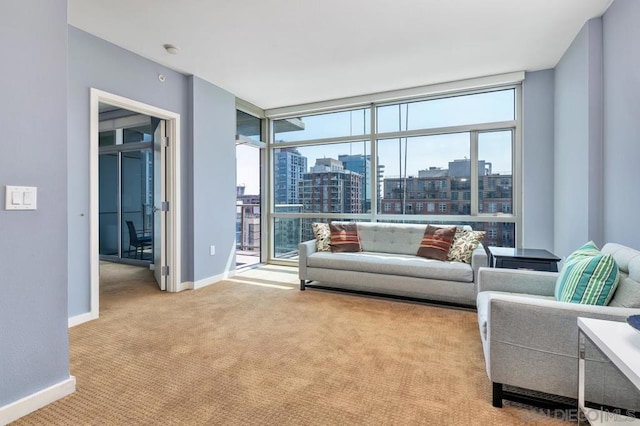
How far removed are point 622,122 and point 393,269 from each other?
2.25 metres

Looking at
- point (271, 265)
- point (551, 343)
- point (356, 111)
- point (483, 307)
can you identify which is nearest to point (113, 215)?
point (271, 265)

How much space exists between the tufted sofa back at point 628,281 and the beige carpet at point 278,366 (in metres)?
0.69

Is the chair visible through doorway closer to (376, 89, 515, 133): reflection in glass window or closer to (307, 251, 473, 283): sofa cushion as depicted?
(307, 251, 473, 283): sofa cushion

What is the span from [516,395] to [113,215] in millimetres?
6658

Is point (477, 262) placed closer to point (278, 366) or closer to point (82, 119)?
point (278, 366)

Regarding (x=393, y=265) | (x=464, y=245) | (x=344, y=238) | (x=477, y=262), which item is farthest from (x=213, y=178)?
(x=477, y=262)

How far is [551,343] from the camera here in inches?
61.0

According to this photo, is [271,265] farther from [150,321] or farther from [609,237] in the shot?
[609,237]

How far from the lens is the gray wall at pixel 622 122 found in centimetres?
222

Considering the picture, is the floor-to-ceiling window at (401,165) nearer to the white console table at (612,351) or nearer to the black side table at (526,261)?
the black side table at (526,261)

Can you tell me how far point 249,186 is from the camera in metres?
5.63

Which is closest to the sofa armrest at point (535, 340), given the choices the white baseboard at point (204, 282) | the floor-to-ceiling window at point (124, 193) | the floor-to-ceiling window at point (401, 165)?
the floor-to-ceiling window at point (401, 165)

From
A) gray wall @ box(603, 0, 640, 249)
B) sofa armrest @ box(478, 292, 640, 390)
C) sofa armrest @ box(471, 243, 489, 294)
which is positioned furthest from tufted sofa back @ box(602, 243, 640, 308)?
sofa armrest @ box(471, 243, 489, 294)

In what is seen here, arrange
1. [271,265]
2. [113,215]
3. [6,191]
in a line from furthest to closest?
[113,215] < [271,265] < [6,191]
